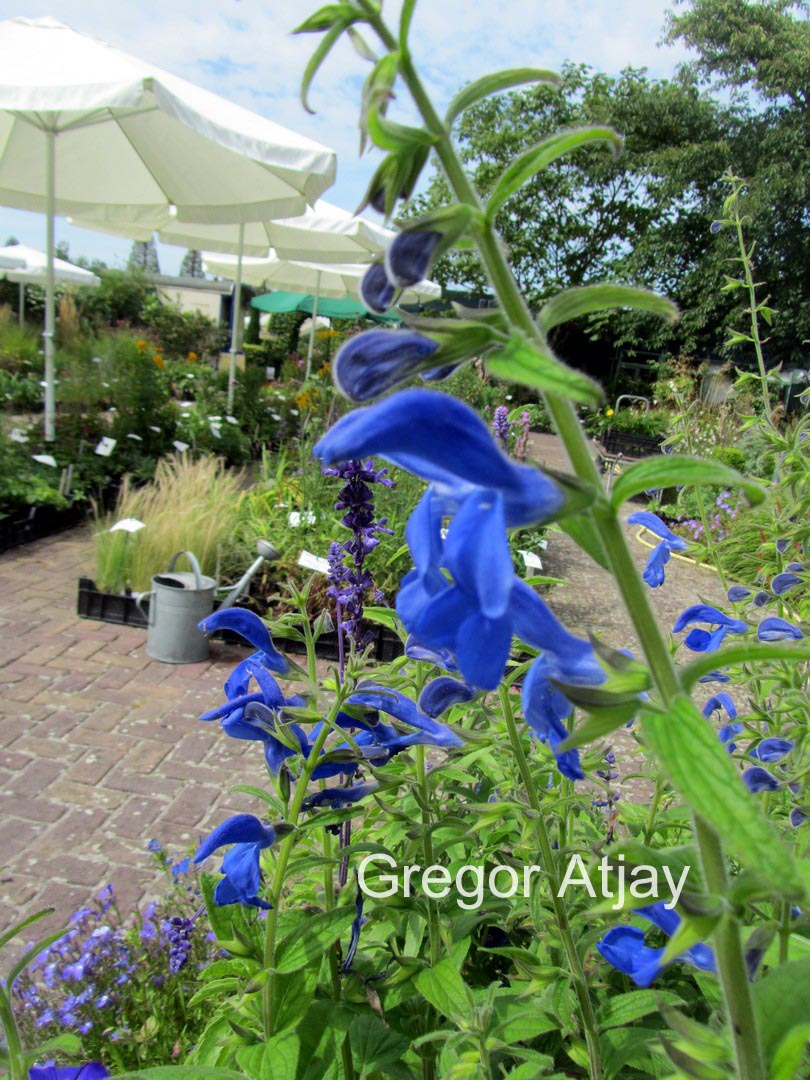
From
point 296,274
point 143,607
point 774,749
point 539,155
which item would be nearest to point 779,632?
point 774,749

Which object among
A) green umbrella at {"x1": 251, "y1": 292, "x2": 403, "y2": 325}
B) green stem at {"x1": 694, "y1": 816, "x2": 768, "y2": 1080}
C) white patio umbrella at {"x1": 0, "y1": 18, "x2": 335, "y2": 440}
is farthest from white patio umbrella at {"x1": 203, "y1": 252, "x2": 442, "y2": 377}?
green stem at {"x1": 694, "y1": 816, "x2": 768, "y2": 1080}

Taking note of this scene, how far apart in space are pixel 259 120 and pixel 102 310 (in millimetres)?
20575

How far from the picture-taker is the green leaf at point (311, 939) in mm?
1154

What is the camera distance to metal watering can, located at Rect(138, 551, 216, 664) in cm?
464

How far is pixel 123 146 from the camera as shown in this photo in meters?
7.94

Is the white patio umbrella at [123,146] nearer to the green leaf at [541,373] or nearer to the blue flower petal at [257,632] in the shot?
the blue flower petal at [257,632]

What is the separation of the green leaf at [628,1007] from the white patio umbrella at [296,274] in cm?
1393

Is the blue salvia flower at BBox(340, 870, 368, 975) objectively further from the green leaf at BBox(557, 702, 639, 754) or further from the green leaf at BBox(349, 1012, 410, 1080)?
the green leaf at BBox(557, 702, 639, 754)

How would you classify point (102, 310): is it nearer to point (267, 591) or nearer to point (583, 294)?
point (267, 591)

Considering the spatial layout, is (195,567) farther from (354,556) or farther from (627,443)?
(627,443)

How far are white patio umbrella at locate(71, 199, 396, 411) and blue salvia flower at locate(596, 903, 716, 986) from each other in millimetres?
9825

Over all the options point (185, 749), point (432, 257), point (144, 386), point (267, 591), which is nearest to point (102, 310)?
point (144, 386)

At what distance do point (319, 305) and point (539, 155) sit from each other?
22.0 meters

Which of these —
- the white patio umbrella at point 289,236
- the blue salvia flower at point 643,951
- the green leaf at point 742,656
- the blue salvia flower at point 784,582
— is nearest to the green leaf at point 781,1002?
the blue salvia flower at point 643,951
